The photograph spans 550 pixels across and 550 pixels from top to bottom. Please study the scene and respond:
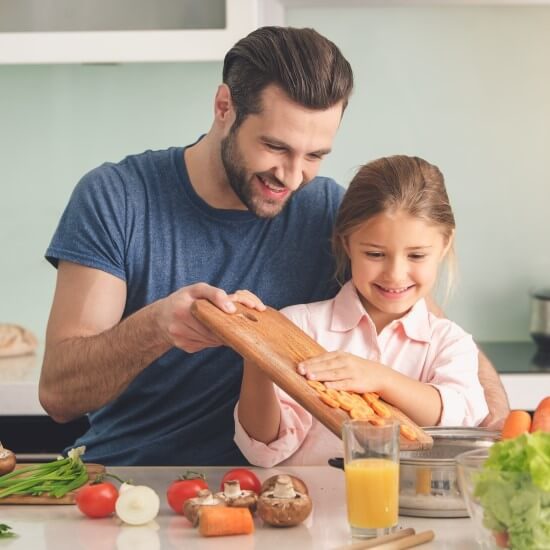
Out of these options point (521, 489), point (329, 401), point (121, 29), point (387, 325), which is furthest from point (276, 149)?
point (121, 29)

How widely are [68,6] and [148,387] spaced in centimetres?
135

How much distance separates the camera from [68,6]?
322cm

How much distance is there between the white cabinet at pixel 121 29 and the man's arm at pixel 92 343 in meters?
1.05

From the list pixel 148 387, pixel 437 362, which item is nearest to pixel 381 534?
pixel 437 362

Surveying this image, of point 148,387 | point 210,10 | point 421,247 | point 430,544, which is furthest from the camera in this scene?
point 210,10

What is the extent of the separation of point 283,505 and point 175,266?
81 centimetres

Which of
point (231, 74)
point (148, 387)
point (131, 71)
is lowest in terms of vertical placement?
point (148, 387)

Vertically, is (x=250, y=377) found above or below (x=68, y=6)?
below

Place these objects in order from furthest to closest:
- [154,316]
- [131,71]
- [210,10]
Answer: [131,71] → [210,10] → [154,316]

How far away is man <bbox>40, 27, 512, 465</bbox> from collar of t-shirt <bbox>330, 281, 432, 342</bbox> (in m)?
0.12

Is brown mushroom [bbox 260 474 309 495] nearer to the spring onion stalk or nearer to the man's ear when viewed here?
the spring onion stalk

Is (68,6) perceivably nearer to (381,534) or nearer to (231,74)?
(231,74)

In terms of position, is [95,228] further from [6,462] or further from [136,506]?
[136,506]

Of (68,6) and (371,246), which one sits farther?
(68,6)
